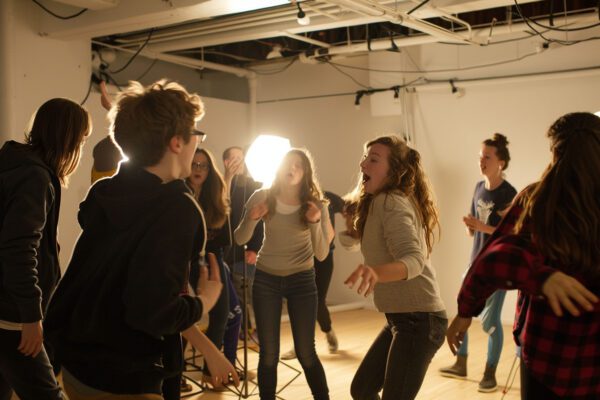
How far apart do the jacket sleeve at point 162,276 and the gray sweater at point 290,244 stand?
217 centimetres

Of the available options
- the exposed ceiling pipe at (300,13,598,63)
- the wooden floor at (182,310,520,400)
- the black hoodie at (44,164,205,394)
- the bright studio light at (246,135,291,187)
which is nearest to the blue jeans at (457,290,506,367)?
the wooden floor at (182,310,520,400)

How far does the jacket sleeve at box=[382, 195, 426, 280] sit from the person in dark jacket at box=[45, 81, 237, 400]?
0.98m

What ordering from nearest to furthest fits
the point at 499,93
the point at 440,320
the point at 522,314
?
the point at 522,314 → the point at 440,320 → the point at 499,93

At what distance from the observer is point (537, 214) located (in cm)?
179

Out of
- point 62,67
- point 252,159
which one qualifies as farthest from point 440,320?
point 62,67

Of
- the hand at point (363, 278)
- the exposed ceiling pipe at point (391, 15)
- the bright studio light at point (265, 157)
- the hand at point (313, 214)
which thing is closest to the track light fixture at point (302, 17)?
the exposed ceiling pipe at point (391, 15)

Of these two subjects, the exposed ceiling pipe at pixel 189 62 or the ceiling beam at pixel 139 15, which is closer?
the ceiling beam at pixel 139 15

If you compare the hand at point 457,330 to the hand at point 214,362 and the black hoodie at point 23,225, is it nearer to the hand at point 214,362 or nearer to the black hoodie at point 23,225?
the hand at point 214,362

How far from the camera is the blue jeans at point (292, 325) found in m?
3.70

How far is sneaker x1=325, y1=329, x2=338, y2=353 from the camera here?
19.1 feet

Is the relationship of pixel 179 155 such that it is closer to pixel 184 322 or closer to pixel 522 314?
pixel 184 322

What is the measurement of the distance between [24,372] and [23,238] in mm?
456

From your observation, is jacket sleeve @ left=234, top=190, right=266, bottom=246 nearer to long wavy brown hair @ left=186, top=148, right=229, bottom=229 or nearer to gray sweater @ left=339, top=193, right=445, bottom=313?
long wavy brown hair @ left=186, top=148, right=229, bottom=229

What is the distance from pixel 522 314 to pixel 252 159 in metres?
2.63
